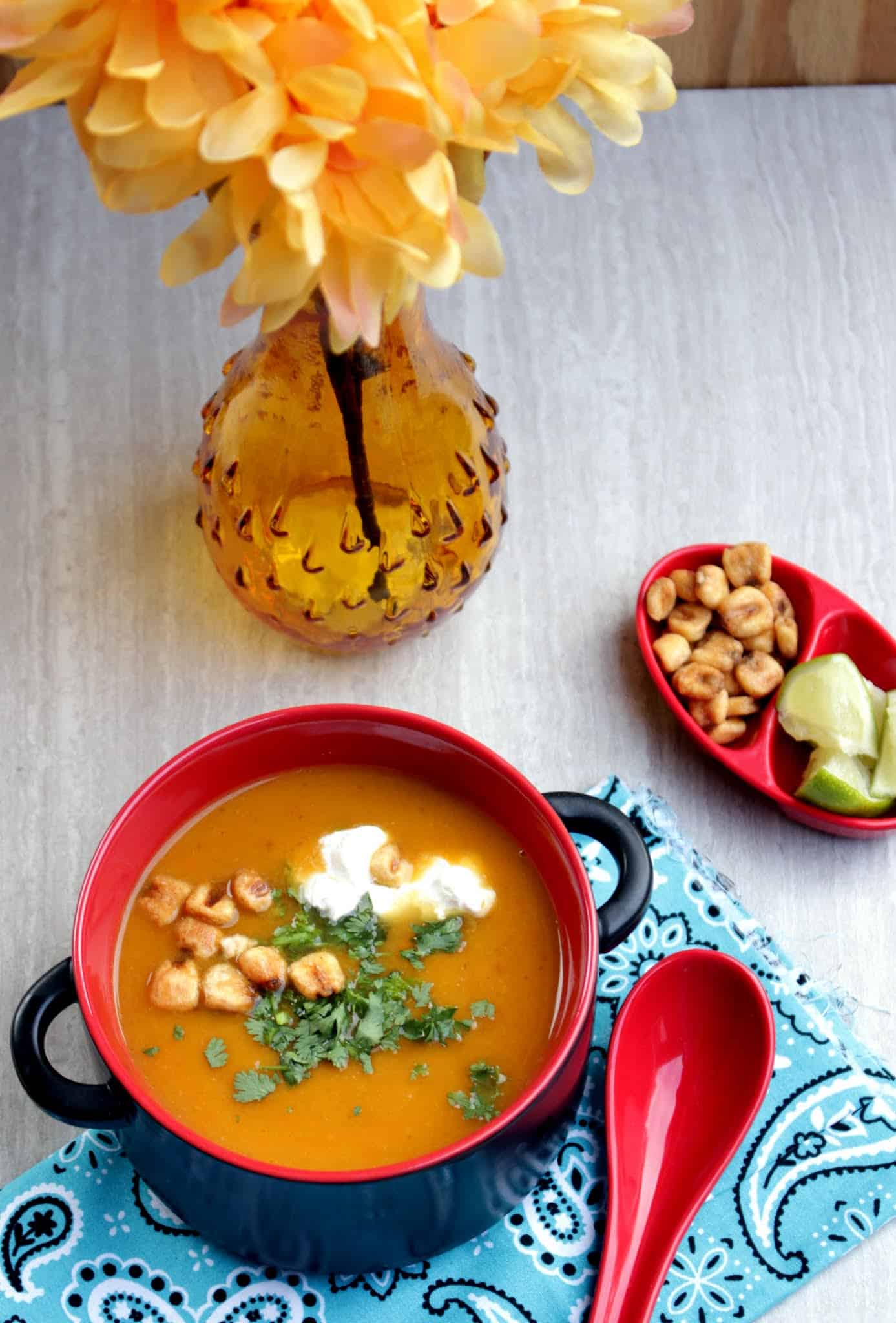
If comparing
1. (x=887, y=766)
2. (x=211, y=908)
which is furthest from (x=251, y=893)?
(x=887, y=766)

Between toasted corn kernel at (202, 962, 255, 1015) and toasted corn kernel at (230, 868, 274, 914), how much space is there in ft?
0.15

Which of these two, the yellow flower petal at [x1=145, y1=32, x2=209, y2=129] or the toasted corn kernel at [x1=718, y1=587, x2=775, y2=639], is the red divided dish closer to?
the toasted corn kernel at [x1=718, y1=587, x2=775, y2=639]

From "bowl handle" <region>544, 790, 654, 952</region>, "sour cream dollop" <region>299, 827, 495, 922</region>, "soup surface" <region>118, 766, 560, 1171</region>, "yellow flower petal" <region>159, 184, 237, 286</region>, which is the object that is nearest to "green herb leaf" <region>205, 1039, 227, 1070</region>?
"soup surface" <region>118, 766, 560, 1171</region>

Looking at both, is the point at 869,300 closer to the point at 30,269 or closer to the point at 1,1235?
the point at 30,269

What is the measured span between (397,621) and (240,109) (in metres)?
0.52

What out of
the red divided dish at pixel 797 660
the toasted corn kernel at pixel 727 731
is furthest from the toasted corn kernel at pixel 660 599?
the toasted corn kernel at pixel 727 731

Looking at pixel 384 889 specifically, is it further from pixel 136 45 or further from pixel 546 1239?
pixel 136 45

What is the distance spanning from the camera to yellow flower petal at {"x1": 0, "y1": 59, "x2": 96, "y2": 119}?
0.70 metres

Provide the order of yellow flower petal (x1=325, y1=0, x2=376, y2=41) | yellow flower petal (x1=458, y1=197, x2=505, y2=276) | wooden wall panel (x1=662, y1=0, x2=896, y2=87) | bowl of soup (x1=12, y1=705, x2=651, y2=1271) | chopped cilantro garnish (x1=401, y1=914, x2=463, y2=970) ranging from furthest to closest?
wooden wall panel (x1=662, y1=0, x2=896, y2=87) < chopped cilantro garnish (x1=401, y1=914, x2=463, y2=970) < bowl of soup (x1=12, y1=705, x2=651, y2=1271) < yellow flower petal (x1=458, y1=197, x2=505, y2=276) < yellow flower petal (x1=325, y1=0, x2=376, y2=41)

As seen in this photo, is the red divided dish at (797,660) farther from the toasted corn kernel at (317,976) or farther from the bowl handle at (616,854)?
the toasted corn kernel at (317,976)

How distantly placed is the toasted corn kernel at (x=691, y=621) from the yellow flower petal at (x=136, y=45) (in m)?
0.67

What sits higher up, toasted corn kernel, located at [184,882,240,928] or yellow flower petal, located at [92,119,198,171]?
yellow flower petal, located at [92,119,198,171]

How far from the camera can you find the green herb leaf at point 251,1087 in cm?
93

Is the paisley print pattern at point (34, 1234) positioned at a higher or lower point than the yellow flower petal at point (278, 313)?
lower
